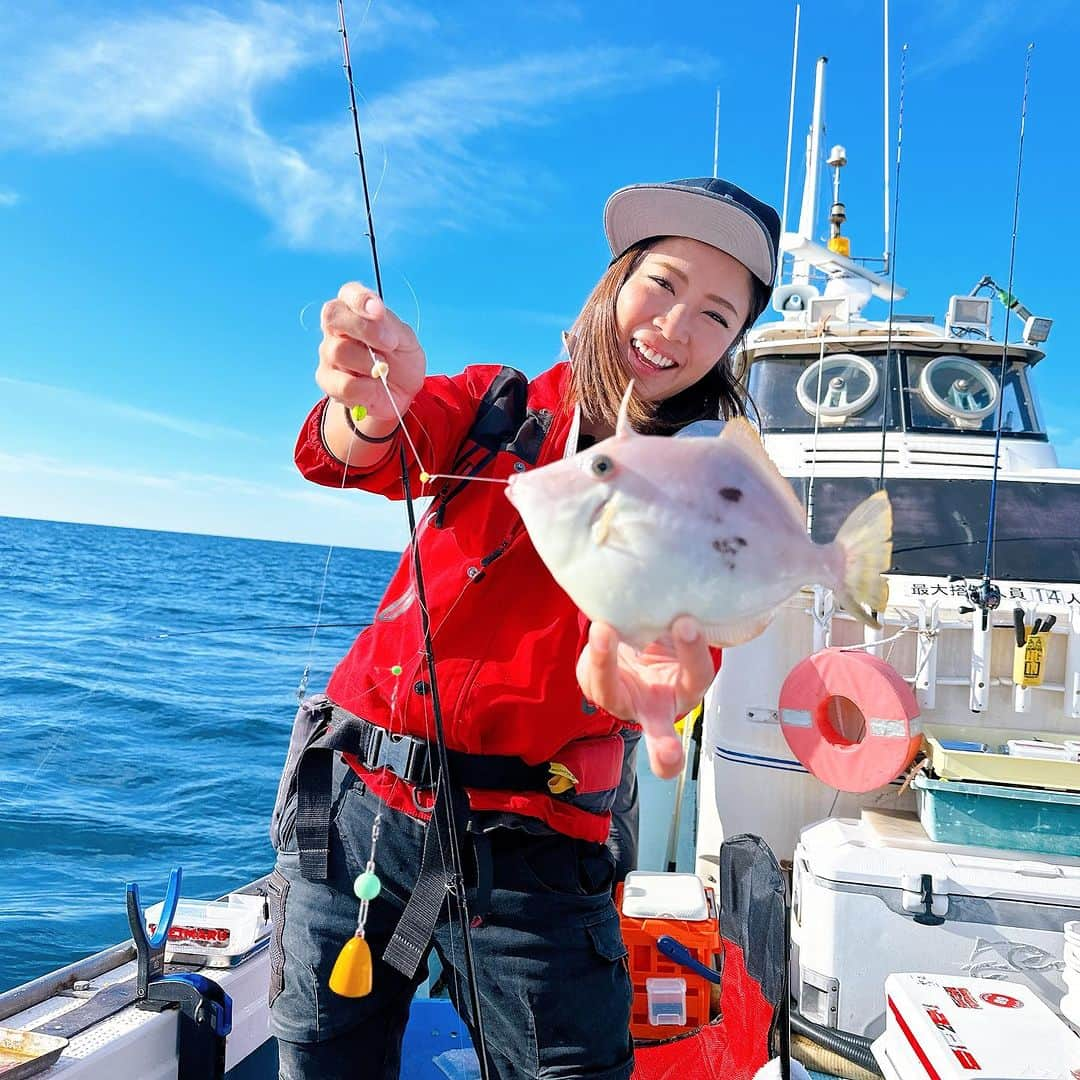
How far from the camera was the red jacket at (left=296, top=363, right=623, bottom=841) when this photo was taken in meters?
1.94

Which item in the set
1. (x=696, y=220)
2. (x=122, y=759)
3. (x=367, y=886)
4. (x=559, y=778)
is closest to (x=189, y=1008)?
(x=367, y=886)

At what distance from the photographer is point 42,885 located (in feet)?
25.4

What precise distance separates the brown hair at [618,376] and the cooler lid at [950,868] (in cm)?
292

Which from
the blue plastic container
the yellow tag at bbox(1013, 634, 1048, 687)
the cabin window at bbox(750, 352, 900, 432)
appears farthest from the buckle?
the cabin window at bbox(750, 352, 900, 432)

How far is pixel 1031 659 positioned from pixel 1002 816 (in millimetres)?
1087

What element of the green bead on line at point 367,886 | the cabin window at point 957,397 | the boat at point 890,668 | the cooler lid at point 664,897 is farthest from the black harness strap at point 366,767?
the cabin window at point 957,397

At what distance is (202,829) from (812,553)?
10014 millimetres

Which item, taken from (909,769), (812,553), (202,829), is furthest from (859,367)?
(202,829)

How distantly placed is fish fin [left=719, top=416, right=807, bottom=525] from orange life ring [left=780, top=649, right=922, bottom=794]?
3390 millimetres

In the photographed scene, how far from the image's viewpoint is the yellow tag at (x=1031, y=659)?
5105 millimetres

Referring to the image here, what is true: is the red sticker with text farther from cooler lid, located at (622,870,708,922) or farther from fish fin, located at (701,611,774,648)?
Answer: fish fin, located at (701,611,774,648)

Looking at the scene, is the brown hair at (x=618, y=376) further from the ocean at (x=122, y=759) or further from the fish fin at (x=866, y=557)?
the ocean at (x=122, y=759)

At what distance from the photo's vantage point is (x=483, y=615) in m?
2.02

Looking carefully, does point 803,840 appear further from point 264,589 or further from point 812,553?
point 264,589
